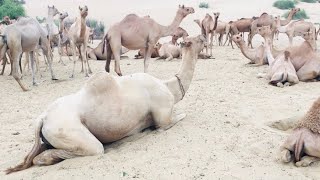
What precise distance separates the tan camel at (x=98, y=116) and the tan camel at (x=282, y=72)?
3.74m

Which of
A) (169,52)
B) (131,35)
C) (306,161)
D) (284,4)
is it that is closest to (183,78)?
(306,161)

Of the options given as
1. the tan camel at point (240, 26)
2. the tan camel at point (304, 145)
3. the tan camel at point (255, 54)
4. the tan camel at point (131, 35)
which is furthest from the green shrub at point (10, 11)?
the tan camel at point (304, 145)

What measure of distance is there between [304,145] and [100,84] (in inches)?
93.4

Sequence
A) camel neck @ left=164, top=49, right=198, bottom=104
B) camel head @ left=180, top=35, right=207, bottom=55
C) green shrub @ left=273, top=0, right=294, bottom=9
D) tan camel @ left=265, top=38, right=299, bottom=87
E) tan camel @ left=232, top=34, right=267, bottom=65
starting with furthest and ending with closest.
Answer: green shrub @ left=273, top=0, right=294, bottom=9 < tan camel @ left=232, top=34, right=267, bottom=65 < tan camel @ left=265, top=38, right=299, bottom=87 < camel head @ left=180, top=35, right=207, bottom=55 < camel neck @ left=164, top=49, right=198, bottom=104

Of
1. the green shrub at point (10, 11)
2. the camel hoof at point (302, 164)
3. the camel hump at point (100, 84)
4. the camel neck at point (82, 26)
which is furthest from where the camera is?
the green shrub at point (10, 11)

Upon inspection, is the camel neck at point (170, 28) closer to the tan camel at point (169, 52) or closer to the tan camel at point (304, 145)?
the tan camel at point (169, 52)

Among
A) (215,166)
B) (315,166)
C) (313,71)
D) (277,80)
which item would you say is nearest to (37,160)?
(215,166)

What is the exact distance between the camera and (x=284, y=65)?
969 cm

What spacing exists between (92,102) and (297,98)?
13.0 feet

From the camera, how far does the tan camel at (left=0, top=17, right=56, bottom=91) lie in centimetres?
1063

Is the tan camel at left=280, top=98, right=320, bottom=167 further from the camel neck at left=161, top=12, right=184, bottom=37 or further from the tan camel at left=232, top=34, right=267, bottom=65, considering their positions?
the tan camel at left=232, top=34, right=267, bottom=65

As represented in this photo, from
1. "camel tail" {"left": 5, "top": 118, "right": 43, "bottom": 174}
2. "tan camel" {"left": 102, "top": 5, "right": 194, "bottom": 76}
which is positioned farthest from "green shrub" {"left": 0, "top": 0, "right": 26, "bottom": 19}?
"camel tail" {"left": 5, "top": 118, "right": 43, "bottom": 174}

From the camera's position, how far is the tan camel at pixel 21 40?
1063 centimetres

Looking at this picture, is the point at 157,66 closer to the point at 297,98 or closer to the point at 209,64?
the point at 209,64
